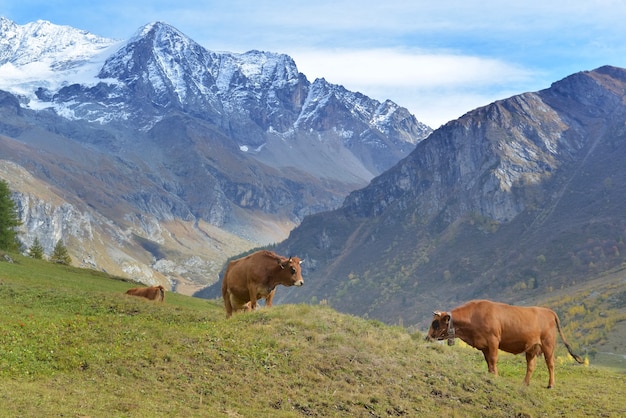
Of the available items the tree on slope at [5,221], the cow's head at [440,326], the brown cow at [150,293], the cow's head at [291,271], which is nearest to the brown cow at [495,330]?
the cow's head at [440,326]

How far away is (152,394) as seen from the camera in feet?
63.5

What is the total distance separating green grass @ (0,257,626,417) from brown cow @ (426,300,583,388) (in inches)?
40.0

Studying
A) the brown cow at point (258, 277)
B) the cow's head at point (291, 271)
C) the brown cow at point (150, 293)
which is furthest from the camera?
the brown cow at point (150, 293)

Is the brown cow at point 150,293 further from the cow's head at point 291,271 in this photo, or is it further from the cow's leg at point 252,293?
the cow's head at point 291,271

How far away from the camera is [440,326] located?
26359mm

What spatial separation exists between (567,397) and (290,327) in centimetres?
1202

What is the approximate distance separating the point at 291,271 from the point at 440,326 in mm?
7825

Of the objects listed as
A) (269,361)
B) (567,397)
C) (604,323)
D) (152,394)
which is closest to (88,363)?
(152,394)

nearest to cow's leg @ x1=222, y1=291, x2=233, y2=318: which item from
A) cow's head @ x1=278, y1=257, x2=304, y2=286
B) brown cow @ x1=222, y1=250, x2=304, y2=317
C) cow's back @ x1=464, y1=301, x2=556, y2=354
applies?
brown cow @ x1=222, y1=250, x2=304, y2=317

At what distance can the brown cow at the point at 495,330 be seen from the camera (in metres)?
25.8

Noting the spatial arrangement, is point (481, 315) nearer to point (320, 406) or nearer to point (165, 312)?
point (320, 406)

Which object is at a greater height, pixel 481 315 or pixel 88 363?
pixel 481 315

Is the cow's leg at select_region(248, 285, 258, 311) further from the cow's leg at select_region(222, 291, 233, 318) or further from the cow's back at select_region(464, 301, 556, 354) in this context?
the cow's back at select_region(464, 301, 556, 354)

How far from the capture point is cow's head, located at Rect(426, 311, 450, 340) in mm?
25969
